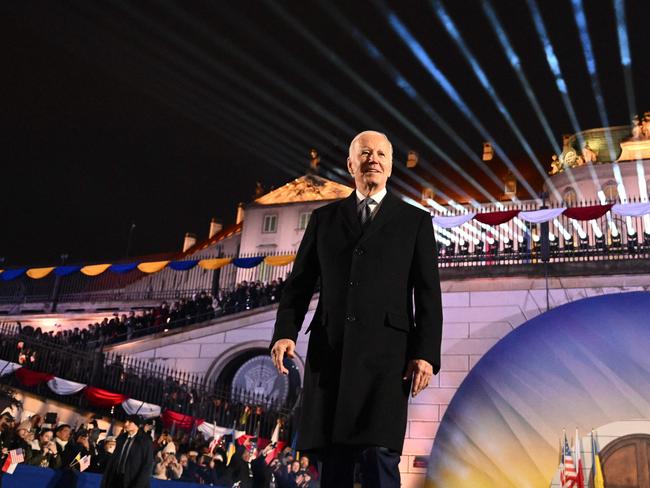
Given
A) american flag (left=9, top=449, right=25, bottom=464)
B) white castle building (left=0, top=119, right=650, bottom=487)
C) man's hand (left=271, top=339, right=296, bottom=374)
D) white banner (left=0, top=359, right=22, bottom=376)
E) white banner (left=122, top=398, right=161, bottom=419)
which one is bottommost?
american flag (left=9, top=449, right=25, bottom=464)

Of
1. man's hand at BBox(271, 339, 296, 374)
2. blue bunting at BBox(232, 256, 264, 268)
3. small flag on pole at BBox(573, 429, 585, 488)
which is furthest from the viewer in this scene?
blue bunting at BBox(232, 256, 264, 268)

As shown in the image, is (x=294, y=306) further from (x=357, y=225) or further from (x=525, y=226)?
(x=525, y=226)

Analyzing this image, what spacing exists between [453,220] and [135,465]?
13.6m

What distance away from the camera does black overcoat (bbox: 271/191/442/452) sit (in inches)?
133

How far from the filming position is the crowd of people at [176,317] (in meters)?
25.2

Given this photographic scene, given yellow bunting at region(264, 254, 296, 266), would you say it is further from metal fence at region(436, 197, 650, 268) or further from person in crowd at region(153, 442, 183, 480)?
person in crowd at region(153, 442, 183, 480)

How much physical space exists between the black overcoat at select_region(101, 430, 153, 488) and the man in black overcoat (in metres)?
7.45

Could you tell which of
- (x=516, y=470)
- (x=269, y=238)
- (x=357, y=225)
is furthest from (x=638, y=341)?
(x=269, y=238)

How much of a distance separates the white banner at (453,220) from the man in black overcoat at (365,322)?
1760 cm

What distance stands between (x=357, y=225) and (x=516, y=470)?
1562cm

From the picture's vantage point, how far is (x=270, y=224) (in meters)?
49.1

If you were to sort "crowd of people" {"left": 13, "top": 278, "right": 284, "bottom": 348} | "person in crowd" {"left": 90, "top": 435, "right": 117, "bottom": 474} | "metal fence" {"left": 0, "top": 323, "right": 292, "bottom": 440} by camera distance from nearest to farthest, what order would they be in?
Result: 1. "person in crowd" {"left": 90, "top": 435, "right": 117, "bottom": 474}
2. "metal fence" {"left": 0, "top": 323, "right": 292, "bottom": 440}
3. "crowd of people" {"left": 13, "top": 278, "right": 284, "bottom": 348}

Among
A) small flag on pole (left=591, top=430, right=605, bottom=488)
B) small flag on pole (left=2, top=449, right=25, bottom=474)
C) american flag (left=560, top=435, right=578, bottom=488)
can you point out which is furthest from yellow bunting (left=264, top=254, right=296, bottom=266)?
small flag on pole (left=2, top=449, right=25, bottom=474)

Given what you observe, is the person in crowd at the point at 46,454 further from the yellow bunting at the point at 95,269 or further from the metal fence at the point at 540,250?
the yellow bunting at the point at 95,269
